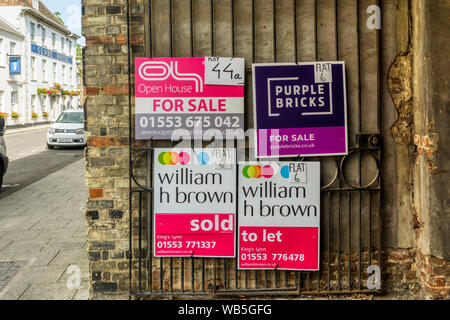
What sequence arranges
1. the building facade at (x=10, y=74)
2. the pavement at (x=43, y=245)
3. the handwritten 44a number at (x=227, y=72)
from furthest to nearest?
the building facade at (x=10, y=74) → the pavement at (x=43, y=245) → the handwritten 44a number at (x=227, y=72)

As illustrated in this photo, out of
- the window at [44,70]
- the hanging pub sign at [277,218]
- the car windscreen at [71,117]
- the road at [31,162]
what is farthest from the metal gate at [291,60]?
the window at [44,70]

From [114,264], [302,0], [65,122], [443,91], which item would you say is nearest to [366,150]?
[443,91]

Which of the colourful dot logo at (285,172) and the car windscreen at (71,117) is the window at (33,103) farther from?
the colourful dot logo at (285,172)

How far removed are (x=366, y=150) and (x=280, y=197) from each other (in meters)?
0.89

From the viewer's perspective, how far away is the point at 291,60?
3809mm

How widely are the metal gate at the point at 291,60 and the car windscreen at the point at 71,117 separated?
15.0m

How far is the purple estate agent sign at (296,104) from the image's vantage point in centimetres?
377

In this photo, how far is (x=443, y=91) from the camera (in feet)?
11.6

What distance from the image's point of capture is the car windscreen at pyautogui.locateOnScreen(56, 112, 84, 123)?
1777 centimetres

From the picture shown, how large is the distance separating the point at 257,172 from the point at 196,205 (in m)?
0.63

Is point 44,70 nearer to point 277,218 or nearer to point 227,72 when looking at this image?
point 227,72

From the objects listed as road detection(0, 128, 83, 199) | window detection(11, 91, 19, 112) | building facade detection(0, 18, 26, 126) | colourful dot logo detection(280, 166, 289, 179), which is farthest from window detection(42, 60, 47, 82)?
colourful dot logo detection(280, 166, 289, 179)

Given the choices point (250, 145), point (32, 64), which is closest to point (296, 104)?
point (250, 145)

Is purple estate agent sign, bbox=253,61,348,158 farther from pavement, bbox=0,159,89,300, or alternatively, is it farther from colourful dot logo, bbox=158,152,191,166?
pavement, bbox=0,159,89,300
